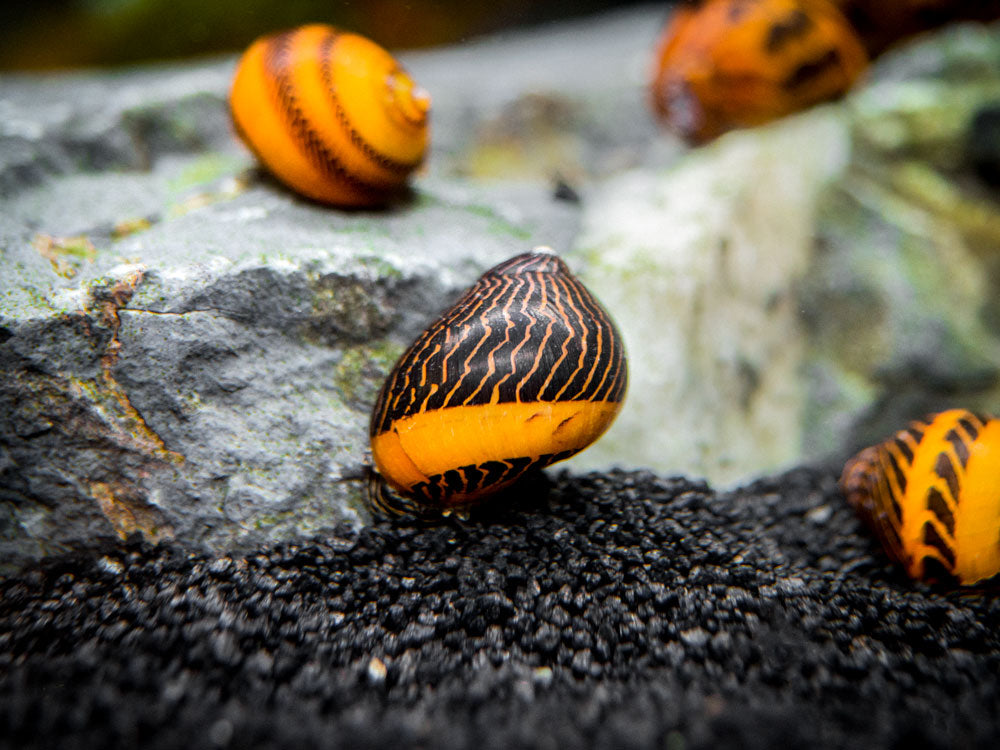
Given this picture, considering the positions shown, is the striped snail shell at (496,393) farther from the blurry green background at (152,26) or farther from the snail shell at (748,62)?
the blurry green background at (152,26)

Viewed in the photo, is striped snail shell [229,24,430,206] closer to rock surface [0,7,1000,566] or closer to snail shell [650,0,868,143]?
rock surface [0,7,1000,566]

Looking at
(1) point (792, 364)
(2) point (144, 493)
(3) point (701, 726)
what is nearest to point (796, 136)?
(1) point (792, 364)

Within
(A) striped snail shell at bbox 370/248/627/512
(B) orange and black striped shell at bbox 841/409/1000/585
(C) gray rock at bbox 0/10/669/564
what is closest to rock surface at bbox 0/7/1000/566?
(C) gray rock at bbox 0/10/669/564

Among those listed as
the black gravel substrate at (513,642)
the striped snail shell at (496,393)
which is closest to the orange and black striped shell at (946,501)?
the black gravel substrate at (513,642)

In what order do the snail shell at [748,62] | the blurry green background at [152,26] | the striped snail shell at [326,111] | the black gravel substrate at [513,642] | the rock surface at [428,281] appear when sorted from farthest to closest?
the blurry green background at [152,26], the snail shell at [748,62], the striped snail shell at [326,111], the rock surface at [428,281], the black gravel substrate at [513,642]

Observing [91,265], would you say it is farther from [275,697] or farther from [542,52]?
[542,52]

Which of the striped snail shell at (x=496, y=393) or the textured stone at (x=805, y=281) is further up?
the striped snail shell at (x=496, y=393)

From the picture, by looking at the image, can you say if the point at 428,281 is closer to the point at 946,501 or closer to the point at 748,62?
the point at 946,501
